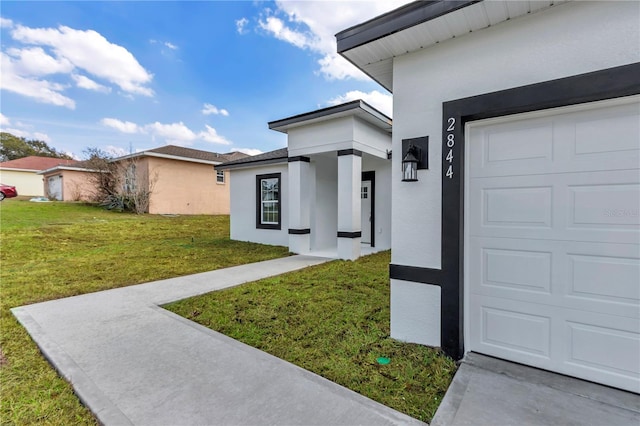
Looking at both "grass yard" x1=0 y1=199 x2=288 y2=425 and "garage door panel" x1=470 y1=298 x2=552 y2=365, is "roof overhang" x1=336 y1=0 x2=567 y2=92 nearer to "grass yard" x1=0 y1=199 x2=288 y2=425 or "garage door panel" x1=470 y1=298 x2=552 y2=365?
"garage door panel" x1=470 y1=298 x2=552 y2=365

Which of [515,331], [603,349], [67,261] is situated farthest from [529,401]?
[67,261]

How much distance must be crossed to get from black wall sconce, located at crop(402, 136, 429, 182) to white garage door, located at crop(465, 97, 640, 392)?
0.44 meters

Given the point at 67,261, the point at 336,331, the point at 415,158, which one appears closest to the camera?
the point at 415,158

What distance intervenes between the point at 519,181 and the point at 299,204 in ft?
23.2

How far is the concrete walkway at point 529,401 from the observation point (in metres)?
2.07

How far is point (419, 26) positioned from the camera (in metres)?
2.90

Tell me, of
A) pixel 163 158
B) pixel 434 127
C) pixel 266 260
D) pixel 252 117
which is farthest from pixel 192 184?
pixel 434 127

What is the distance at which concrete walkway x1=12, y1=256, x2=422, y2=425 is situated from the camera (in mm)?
2146

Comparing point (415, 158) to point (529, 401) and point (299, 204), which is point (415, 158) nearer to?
point (529, 401)

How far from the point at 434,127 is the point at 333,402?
2804 mm

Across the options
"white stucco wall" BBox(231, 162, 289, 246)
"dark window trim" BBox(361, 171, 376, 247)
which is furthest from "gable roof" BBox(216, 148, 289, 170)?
"dark window trim" BBox(361, 171, 376, 247)

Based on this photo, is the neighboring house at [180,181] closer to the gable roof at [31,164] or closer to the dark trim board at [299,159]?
the dark trim board at [299,159]

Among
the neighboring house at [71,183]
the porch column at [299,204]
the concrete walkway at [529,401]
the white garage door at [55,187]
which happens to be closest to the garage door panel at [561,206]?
the concrete walkway at [529,401]

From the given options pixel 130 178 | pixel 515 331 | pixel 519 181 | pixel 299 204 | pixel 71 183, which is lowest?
pixel 515 331
